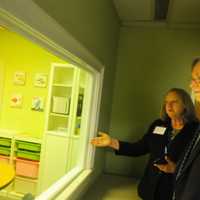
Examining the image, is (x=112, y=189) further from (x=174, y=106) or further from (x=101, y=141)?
(x=174, y=106)

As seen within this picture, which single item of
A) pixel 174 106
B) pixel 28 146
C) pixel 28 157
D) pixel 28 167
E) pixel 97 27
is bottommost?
pixel 28 167

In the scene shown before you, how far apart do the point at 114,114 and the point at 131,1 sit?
1112mm

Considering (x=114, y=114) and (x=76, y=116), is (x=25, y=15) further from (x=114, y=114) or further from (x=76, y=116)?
(x=76, y=116)

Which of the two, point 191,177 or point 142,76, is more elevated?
point 142,76

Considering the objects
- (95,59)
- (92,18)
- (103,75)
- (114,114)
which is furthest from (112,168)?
(92,18)

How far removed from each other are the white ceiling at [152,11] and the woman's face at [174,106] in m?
0.80

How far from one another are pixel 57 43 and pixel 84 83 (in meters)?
1.67

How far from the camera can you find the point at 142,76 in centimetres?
241

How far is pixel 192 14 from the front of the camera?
2.08 m

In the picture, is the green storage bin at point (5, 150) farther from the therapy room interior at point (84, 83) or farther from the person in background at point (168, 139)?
the person in background at point (168, 139)

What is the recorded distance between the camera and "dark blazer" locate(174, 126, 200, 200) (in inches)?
30.6

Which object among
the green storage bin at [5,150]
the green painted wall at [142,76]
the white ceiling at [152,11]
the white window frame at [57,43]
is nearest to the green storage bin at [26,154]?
the green storage bin at [5,150]

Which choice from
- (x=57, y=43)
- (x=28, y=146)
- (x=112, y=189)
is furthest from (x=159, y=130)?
(x=28, y=146)

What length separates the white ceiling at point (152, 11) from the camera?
190 cm
